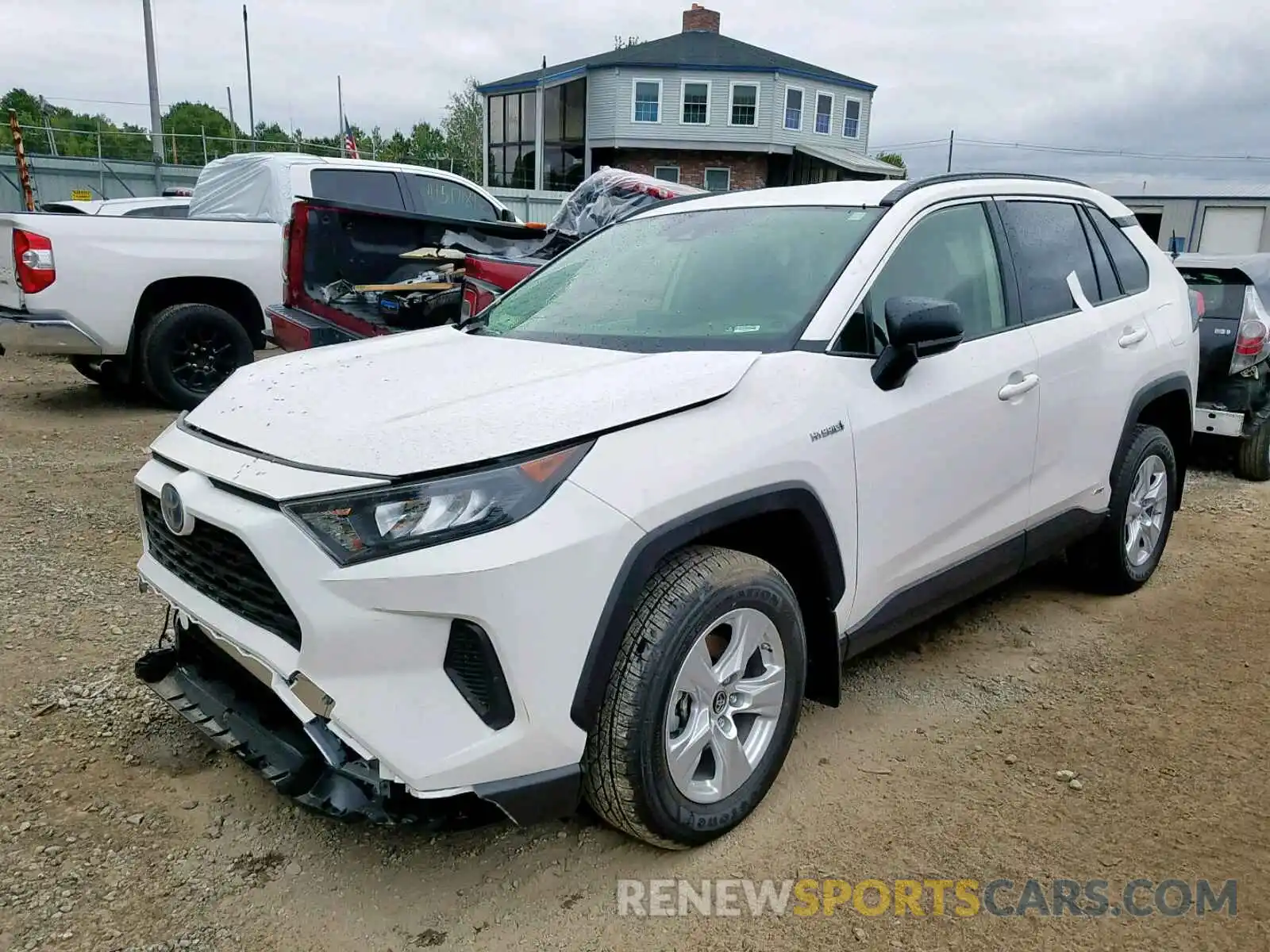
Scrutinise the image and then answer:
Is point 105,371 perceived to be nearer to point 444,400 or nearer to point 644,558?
point 444,400

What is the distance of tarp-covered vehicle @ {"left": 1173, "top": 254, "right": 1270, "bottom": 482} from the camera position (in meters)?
6.86

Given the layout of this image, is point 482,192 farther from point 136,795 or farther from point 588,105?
point 588,105

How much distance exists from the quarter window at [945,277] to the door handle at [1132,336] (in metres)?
0.85

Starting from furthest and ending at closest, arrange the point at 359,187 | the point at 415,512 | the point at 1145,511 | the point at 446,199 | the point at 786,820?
the point at 446,199 < the point at 359,187 < the point at 1145,511 < the point at 786,820 < the point at 415,512

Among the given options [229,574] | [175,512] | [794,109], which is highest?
[794,109]

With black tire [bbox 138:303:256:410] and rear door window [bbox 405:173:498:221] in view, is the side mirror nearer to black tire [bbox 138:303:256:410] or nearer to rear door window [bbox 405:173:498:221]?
black tire [bbox 138:303:256:410]

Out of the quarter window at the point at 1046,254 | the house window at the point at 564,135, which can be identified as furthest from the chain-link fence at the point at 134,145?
the quarter window at the point at 1046,254

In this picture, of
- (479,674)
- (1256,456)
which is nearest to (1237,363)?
Result: (1256,456)

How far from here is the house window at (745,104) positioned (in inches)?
1329

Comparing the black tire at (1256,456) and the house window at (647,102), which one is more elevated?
the house window at (647,102)

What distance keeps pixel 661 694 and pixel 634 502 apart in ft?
1.54

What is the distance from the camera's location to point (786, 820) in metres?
2.81

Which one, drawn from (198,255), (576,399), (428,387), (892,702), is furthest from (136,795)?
(198,255)

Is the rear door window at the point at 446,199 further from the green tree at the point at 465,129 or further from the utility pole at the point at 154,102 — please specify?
the green tree at the point at 465,129
